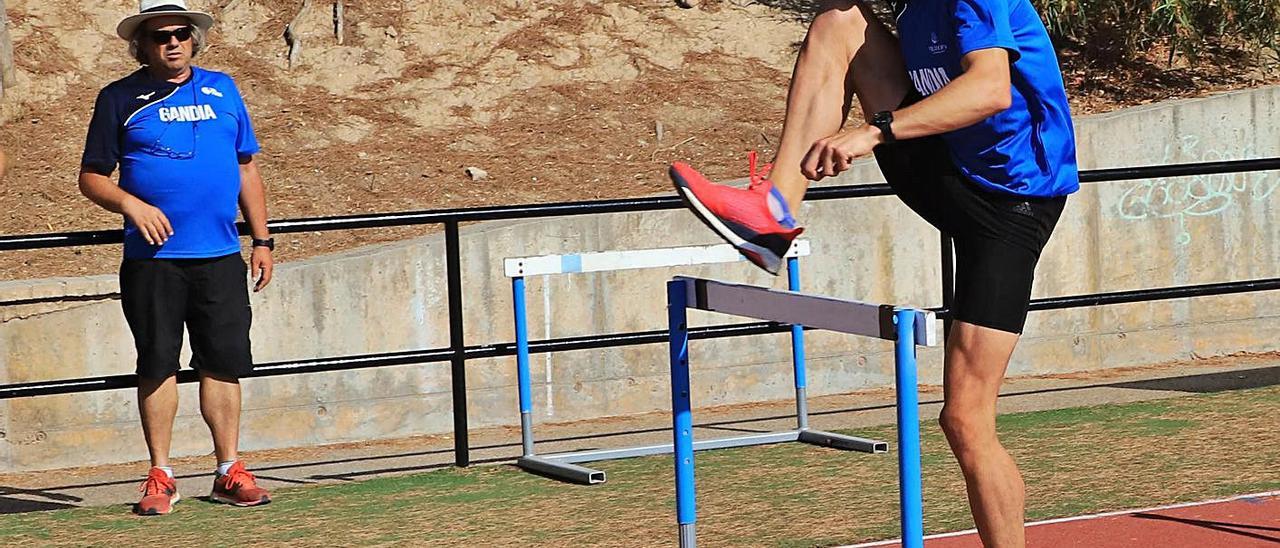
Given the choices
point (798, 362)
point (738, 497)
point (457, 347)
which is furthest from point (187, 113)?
point (798, 362)

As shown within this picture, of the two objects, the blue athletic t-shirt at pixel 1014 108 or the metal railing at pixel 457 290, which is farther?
the metal railing at pixel 457 290

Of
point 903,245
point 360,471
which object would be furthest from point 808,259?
point 360,471

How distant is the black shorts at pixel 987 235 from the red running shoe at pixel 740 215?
0.39 metres

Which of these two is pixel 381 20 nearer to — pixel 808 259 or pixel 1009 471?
pixel 808 259

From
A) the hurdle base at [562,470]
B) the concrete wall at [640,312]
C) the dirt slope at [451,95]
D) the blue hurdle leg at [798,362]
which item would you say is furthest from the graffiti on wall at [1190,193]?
the hurdle base at [562,470]

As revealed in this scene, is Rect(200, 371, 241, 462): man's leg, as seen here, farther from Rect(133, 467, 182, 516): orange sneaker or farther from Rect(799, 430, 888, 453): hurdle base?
Rect(799, 430, 888, 453): hurdle base

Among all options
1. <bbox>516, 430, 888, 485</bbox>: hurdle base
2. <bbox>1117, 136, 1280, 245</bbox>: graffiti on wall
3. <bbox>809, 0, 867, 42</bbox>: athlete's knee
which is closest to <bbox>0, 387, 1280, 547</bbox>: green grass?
<bbox>516, 430, 888, 485</bbox>: hurdle base

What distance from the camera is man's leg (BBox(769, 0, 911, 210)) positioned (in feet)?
14.4

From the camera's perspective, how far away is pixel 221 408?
22.4 ft

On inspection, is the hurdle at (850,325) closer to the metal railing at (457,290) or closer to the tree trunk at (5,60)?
the metal railing at (457,290)

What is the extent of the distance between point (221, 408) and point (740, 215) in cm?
327

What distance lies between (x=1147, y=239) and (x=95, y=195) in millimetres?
7244

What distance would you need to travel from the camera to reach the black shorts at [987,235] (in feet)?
13.9

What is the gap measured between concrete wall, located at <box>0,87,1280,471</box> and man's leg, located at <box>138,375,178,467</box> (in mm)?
2624
